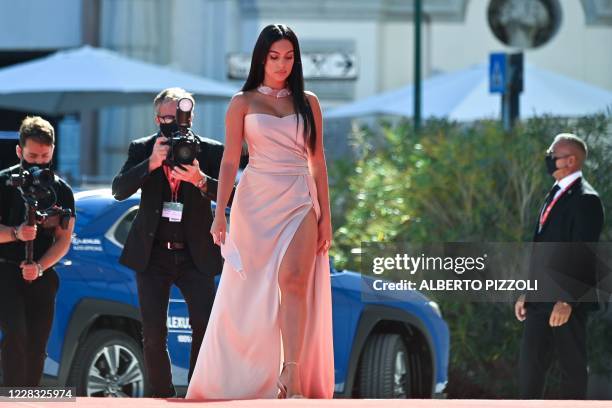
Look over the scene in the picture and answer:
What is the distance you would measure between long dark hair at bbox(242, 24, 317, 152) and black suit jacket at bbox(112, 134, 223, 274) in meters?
0.65

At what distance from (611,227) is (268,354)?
4398mm

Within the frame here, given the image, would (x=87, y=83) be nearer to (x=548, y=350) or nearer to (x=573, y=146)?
(x=573, y=146)

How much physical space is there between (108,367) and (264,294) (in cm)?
253

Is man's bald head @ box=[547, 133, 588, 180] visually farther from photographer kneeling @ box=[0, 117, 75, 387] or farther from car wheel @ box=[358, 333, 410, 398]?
photographer kneeling @ box=[0, 117, 75, 387]

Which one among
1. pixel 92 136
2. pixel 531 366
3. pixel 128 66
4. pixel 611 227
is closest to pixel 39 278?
pixel 531 366

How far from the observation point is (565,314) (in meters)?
9.18

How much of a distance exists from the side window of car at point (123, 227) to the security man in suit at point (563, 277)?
7.55 feet

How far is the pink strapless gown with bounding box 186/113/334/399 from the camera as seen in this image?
7.50m

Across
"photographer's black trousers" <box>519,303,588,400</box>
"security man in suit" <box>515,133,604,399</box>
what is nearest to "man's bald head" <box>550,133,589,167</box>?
"security man in suit" <box>515,133,604,399</box>

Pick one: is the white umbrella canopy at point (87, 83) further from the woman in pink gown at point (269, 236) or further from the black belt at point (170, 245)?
the woman in pink gown at point (269, 236)

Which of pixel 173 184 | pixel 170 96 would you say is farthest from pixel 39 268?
pixel 170 96

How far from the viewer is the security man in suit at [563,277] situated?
918 cm

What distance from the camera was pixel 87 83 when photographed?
58.8 ft

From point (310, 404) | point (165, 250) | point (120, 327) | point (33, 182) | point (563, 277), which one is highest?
point (33, 182)
